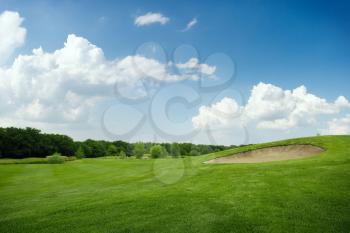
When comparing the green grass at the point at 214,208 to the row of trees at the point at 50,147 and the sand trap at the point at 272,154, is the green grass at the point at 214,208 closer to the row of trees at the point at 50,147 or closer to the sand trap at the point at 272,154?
the sand trap at the point at 272,154

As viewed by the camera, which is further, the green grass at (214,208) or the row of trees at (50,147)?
the row of trees at (50,147)

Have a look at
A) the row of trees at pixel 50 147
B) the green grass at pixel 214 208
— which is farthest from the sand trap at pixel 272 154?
the row of trees at pixel 50 147

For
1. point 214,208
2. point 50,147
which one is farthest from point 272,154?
point 50,147

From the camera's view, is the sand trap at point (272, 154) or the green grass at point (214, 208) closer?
the green grass at point (214, 208)

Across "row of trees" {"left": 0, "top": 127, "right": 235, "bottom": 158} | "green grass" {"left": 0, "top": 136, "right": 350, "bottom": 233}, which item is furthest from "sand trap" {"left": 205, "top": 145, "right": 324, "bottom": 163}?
"row of trees" {"left": 0, "top": 127, "right": 235, "bottom": 158}

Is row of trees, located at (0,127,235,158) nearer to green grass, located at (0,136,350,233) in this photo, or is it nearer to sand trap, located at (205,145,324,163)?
sand trap, located at (205,145,324,163)

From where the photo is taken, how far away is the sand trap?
30608 mm

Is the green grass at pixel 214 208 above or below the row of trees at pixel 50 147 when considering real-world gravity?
below

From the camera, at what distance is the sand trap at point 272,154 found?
100 feet

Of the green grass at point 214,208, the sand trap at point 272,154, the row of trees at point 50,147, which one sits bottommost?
the green grass at point 214,208

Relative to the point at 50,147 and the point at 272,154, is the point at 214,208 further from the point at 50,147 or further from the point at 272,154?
the point at 50,147

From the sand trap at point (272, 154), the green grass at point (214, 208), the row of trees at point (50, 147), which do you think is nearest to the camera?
the green grass at point (214, 208)

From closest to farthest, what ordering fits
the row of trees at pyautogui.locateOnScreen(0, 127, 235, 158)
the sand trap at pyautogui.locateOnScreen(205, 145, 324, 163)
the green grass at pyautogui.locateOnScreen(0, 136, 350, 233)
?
the green grass at pyautogui.locateOnScreen(0, 136, 350, 233) < the sand trap at pyautogui.locateOnScreen(205, 145, 324, 163) < the row of trees at pyautogui.locateOnScreen(0, 127, 235, 158)

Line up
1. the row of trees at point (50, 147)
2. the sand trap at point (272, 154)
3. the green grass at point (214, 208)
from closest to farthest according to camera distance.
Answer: the green grass at point (214, 208)
the sand trap at point (272, 154)
the row of trees at point (50, 147)
